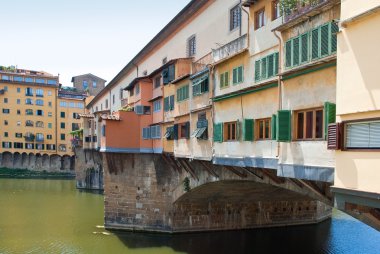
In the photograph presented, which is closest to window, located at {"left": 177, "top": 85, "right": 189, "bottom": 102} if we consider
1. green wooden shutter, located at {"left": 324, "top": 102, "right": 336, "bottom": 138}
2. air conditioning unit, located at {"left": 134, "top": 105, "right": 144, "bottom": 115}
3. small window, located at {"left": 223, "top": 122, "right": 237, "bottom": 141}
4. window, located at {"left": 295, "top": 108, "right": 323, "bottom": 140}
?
small window, located at {"left": 223, "top": 122, "right": 237, "bottom": 141}

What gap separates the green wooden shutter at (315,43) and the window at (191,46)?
13650 millimetres

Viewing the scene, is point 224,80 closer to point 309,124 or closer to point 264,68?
point 264,68

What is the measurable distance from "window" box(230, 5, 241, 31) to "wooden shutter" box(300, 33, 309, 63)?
7670mm

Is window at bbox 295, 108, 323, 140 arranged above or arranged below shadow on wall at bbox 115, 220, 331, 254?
above

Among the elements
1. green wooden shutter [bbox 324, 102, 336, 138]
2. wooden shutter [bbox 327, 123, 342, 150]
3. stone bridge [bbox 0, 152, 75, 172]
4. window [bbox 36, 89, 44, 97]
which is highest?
window [bbox 36, 89, 44, 97]

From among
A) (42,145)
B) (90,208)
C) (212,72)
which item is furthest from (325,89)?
(42,145)

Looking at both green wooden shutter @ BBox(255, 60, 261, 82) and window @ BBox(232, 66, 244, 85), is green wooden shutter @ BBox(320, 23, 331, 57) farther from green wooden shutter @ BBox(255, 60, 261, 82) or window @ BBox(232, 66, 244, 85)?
window @ BBox(232, 66, 244, 85)

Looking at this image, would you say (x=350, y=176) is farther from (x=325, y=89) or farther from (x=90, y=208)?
(x=90, y=208)

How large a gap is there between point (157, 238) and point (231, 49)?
54.8 feet

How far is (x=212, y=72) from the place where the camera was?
57.3ft

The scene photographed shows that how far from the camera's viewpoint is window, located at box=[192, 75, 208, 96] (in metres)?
18.3

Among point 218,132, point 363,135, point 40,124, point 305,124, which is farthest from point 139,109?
point 40,124

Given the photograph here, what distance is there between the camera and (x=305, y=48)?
426 inches

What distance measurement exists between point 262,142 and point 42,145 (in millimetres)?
71092
